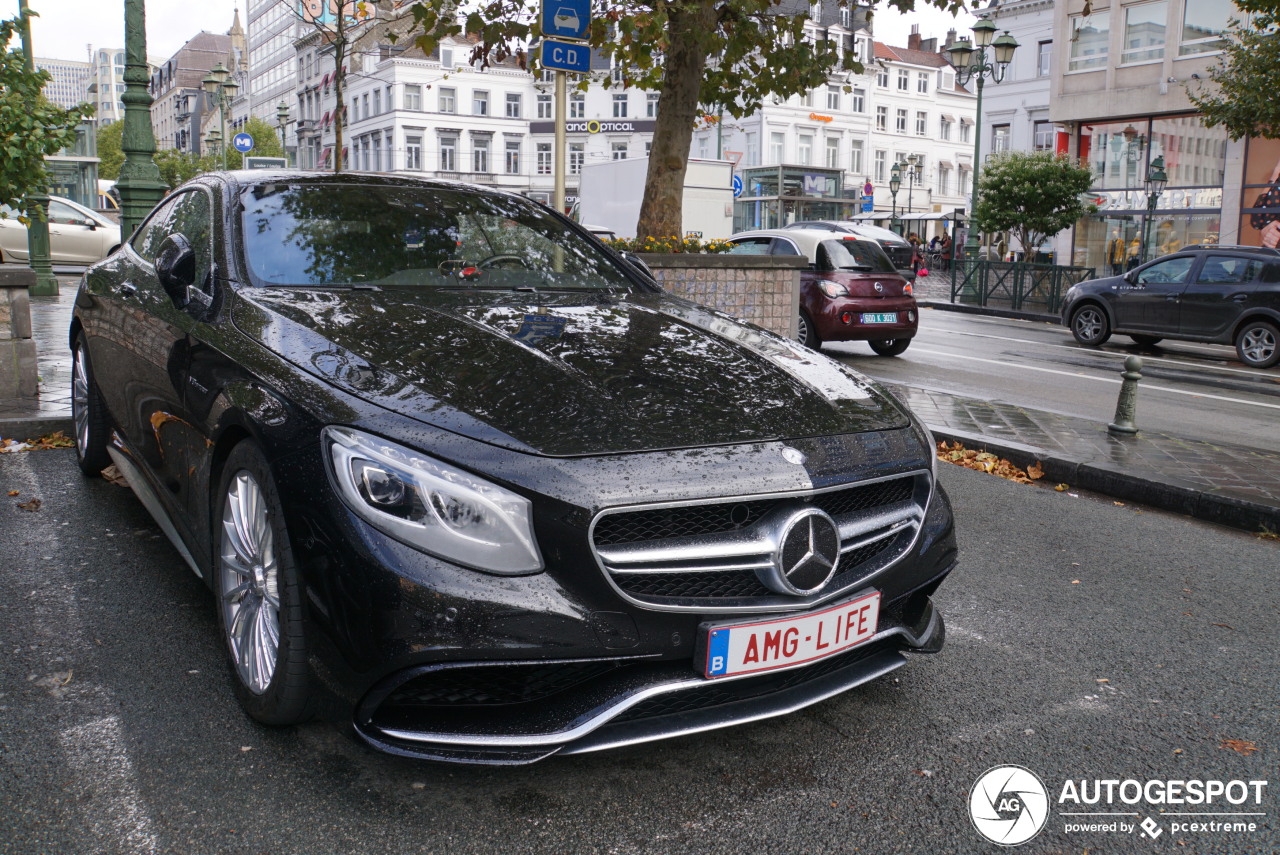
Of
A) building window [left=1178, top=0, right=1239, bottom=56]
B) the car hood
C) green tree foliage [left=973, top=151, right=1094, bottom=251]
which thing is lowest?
the car hood

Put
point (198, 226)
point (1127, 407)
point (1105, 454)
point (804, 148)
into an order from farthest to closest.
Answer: point (804, 148) → point (1127, 407) → point (1105, 454) → point (198, 226)

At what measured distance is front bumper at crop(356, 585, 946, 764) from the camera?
2.28 m

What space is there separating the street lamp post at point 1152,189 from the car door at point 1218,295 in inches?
481

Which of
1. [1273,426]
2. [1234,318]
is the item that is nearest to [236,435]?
[1273,426]

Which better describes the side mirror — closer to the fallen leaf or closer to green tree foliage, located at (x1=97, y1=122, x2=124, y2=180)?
the fallen leaf

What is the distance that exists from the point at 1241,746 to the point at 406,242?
303cm

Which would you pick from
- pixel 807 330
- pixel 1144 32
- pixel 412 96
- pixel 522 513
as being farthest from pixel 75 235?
pixel 412 96

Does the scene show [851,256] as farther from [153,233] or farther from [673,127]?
[153,233]

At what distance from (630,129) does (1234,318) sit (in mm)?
65379

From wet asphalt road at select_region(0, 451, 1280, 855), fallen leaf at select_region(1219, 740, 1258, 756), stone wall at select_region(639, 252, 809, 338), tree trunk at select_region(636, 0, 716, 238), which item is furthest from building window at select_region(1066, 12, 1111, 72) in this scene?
fallen leaf at select_region(1219, 740, 1258, 756)

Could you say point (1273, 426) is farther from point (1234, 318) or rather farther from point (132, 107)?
point (132, 107)

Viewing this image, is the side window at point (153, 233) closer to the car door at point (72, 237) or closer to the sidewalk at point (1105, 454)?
the sidewalk at point (1105, 454)

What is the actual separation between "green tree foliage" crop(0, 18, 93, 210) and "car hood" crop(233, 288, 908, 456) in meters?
4.93

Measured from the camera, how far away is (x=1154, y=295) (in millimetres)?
15578
